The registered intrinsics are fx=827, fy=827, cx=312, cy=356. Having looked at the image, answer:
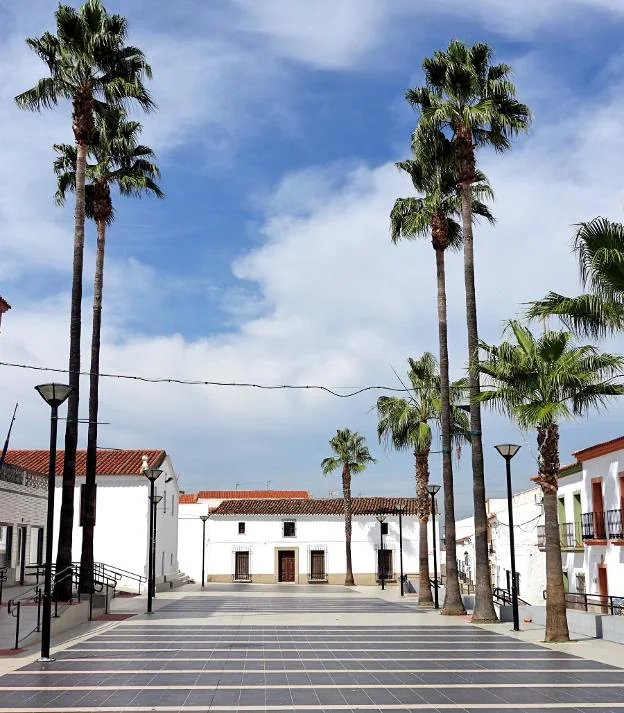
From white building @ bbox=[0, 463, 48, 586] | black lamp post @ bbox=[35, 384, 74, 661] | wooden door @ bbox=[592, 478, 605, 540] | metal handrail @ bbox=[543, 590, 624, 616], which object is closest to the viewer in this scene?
black lamp post @ bbox=[35, 384, 74, 661]

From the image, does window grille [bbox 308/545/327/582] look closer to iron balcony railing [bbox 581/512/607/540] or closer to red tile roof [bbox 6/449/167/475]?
red tile roof [bbox 6/449/167/475]

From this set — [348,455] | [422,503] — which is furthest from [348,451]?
[422,503]

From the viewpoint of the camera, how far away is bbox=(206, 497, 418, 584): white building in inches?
2259

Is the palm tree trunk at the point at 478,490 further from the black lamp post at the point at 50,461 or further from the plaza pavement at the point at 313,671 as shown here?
the black lamp post at the point at 50,461

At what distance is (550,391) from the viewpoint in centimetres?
1830

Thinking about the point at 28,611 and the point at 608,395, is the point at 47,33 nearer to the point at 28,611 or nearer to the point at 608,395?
the point at 28,611

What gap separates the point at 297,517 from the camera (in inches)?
2291

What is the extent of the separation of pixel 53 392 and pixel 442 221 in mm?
16161

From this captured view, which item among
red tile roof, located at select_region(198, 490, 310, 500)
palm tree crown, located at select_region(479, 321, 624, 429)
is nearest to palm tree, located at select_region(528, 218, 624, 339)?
palm tree crown, located at select_region(479, 321, 624, 429)

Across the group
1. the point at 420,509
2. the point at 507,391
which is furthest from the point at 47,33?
the point at 420,509

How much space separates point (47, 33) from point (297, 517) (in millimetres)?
40176

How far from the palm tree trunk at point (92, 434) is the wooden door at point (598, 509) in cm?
1670

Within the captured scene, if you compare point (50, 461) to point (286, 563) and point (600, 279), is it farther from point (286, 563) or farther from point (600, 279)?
point (286, 563)

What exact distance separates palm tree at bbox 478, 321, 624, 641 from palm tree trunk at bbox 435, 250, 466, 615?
7729 millimetres
